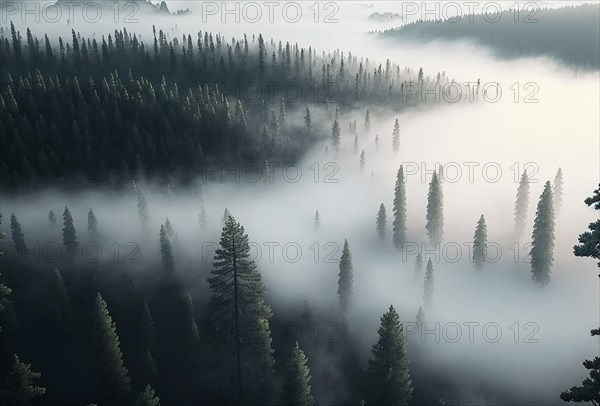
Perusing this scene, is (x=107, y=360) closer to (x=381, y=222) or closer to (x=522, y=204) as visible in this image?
(x=381, y=222)

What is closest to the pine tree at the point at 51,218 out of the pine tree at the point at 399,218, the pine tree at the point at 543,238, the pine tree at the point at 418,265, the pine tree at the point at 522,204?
the pine tree at the point at 399,218

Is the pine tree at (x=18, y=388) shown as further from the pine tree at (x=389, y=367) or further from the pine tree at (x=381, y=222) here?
the pine tree at (x=381, y=222)

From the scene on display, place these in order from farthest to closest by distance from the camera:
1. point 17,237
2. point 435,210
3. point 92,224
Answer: point 92,224 < point 435,210 < point 17,237

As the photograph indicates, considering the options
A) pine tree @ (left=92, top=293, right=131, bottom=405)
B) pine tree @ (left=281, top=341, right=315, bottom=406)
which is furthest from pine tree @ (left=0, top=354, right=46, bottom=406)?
pine tree @ (left=281, top=341, right=315, bottom=406)

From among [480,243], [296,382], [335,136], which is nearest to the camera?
[296,382]

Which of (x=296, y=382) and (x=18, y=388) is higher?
(x=18, y=388)

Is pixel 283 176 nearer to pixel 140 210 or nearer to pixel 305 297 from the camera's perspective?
pixel 140 210

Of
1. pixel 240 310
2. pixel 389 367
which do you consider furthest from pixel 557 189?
pixel 240 310

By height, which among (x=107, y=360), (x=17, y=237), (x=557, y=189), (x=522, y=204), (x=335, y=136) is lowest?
(x=17, y=237)
